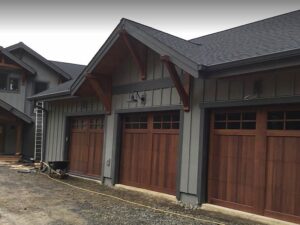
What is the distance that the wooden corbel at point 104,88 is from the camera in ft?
41.9

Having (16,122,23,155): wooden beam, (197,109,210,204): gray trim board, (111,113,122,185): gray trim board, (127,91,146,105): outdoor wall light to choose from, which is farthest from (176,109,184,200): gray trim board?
Result: (16,122,23,155): wooden beam

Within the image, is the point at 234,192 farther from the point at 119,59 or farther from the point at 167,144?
the point at 119,59

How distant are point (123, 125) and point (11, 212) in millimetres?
5015

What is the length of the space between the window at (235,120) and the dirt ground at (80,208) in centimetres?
193

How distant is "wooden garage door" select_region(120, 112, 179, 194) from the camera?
1067 cm

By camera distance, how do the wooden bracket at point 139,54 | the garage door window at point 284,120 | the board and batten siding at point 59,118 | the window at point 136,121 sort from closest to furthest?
the garage door window at point 284,120
the wooden bracket at point 139,54
the window at point 136,121
the board and batten siding at point 59,118

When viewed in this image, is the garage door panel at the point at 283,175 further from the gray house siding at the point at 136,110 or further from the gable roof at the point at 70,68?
the gable roof at the point at 70,68

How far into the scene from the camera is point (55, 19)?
408 inches

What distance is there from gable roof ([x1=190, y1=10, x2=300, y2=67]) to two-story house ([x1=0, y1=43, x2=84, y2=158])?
14.9m

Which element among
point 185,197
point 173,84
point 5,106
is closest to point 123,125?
point 173,84

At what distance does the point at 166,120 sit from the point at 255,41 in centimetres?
318

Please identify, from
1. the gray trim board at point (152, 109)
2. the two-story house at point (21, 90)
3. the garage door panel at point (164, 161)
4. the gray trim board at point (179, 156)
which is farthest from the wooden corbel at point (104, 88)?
the two-story house at point (21, 90)

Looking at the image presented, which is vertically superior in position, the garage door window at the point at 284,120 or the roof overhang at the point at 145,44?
the roof overhang at the point at 145,44

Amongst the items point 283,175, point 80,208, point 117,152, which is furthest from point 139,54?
point 283,175
